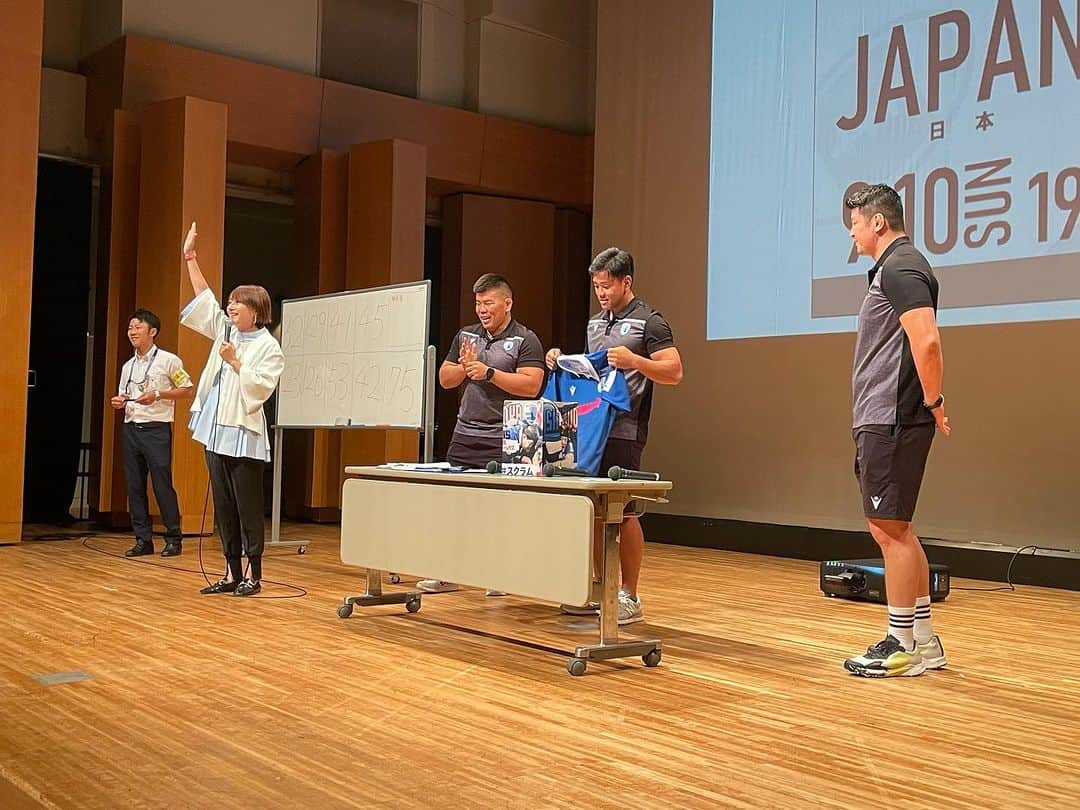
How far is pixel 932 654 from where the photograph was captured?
378 centimetres

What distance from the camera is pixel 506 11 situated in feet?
34.0

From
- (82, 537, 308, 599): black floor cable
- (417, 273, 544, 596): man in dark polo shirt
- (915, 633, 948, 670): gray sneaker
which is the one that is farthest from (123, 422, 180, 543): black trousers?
(915, 633, 948, 670): gray sneaker

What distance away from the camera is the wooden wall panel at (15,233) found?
697cm

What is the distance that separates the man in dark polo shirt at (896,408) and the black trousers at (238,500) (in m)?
2.65

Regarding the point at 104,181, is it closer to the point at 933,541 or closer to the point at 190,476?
the point at 190,476

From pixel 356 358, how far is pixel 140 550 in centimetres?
171

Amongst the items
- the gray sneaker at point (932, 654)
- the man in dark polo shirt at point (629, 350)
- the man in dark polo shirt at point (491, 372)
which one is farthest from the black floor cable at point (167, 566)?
the gray sneaker at point (932, 654)

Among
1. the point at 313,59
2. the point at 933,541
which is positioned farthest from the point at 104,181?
the point at 933,541

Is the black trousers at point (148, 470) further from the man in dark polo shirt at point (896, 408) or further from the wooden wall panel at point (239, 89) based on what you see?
the man in dark polo shirt at point (896, 408)

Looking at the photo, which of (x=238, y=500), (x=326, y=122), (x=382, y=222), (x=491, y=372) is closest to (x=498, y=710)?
(x=491, y=372)

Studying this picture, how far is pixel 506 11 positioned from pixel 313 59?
1.99 meters

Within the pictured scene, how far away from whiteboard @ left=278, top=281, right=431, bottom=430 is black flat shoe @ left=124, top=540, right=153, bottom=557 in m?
1.19

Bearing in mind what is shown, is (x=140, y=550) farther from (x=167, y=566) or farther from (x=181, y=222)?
(x=181, y=222)

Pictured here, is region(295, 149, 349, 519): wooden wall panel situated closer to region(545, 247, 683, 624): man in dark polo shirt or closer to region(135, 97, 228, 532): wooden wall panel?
region(135, 97, 228, 532): wooden wall panel
